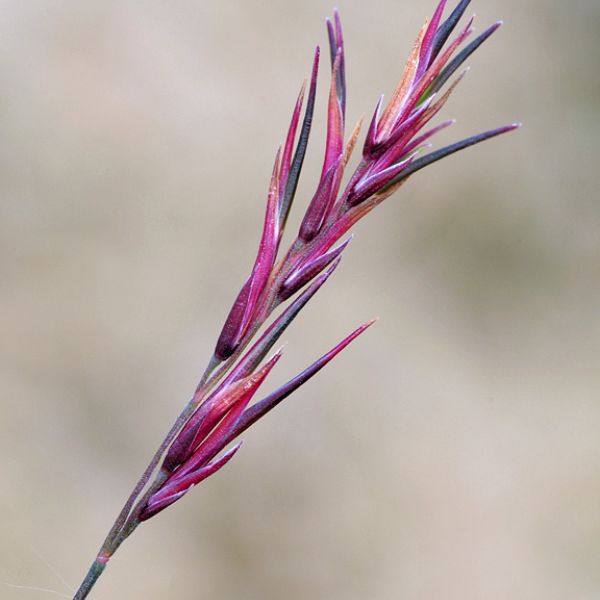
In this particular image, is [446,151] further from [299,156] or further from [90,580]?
[90,580]

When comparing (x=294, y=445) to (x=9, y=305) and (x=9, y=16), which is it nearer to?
(x=9, y=305)

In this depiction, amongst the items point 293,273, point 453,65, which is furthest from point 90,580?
Answer: point 453,65

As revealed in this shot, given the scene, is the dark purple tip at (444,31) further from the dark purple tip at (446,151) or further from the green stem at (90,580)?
the green stem at (90,580)

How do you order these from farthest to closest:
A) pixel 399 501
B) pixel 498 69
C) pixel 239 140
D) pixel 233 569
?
pixel 498 69 → pixel 239 140 → pixel 399 501 → pixel 233 569

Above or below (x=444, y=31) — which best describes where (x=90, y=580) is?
below

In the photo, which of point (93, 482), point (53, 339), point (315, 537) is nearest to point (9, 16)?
point (53, 339)

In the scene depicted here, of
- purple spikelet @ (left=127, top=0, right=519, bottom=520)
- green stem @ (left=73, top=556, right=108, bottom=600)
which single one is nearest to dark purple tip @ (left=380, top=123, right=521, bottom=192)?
purple spikelet @ (left=127, top=0, right=519, bottom=520)

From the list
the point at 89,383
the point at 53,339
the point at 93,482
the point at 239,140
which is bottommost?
the point at 93,482

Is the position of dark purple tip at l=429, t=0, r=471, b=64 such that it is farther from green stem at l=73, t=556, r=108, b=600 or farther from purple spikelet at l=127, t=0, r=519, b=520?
green stem at l=73, t=556, r=108, b=600

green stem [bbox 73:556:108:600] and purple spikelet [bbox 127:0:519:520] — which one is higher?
purple spikelet [bbox 127:0:519:520]

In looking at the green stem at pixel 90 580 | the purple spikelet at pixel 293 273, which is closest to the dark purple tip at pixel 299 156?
the purple spikelet at pixel 293 273

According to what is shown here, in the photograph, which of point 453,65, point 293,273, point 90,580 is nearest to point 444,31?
point 453,65
